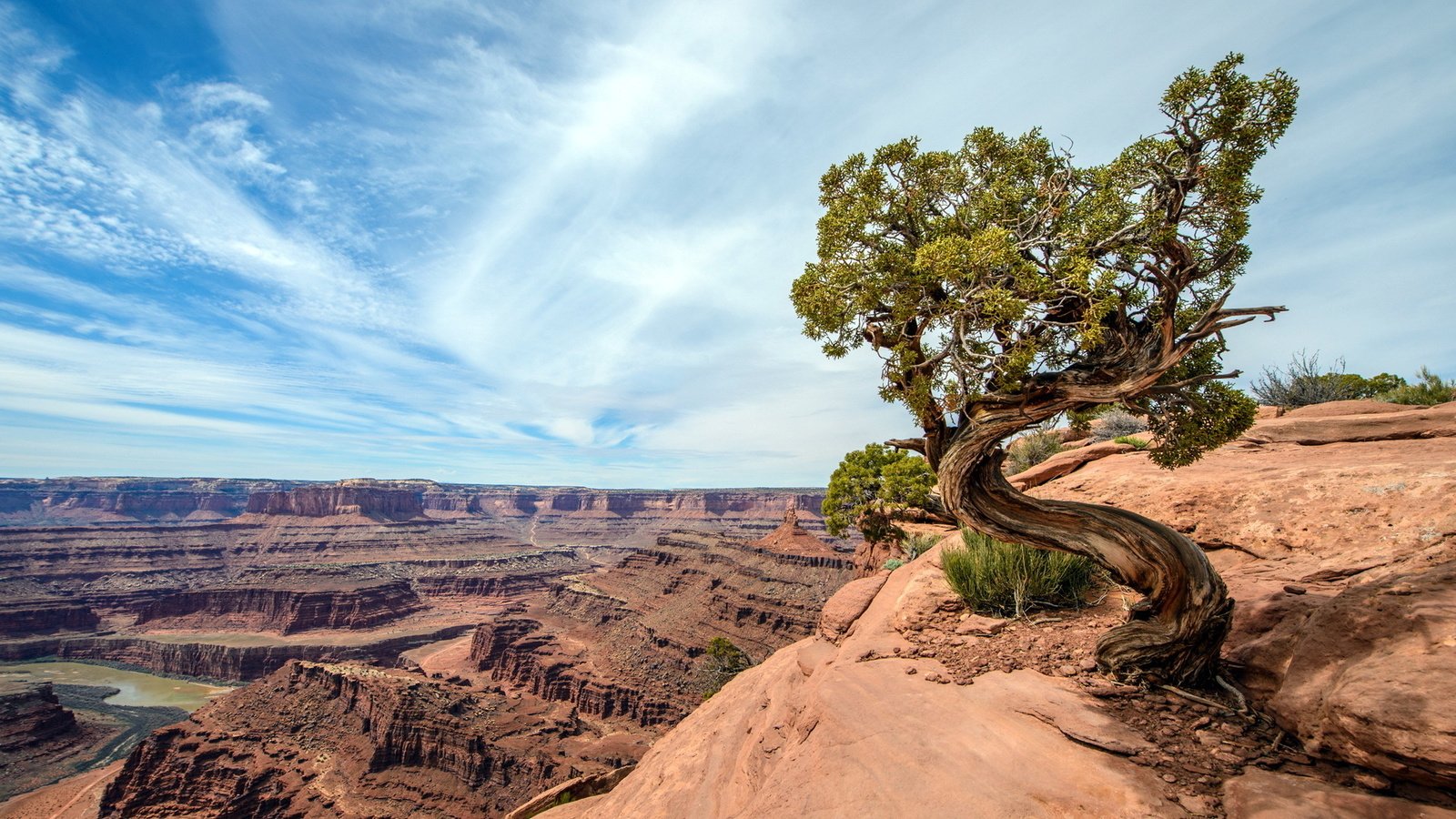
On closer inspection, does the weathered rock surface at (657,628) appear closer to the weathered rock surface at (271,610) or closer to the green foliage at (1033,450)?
the weathered rock surface at (271,610)

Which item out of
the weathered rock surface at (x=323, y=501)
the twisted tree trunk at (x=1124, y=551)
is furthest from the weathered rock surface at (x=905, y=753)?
the weathered rock surface at (x=323, y=501)

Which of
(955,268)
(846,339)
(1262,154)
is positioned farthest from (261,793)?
(1262,154)

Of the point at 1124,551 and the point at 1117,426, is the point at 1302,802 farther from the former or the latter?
the point at 1117,426

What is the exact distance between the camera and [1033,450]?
23438 mm

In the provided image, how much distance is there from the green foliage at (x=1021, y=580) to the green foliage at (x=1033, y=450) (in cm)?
1440

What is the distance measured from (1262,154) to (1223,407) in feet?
9.98

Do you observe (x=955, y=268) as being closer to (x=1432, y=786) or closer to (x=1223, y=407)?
(x=1223, y=407)

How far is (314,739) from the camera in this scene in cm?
3653

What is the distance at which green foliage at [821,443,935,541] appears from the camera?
8938mm

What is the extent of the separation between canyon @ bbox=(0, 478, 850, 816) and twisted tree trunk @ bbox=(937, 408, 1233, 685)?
37468 millimetres

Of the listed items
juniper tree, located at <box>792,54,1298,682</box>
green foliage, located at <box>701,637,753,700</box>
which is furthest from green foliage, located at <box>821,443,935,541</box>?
green foliage, located at <box>701,637,753,700</box>

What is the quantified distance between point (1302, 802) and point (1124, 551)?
3.06m

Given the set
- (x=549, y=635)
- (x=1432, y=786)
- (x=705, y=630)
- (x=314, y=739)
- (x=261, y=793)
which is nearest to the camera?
(x=1432, y=786)

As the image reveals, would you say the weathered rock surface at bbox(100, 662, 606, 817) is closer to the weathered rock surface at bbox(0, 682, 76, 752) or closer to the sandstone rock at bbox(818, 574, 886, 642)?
the weathered rock surface at bbox(0, 682, 76, 752)
